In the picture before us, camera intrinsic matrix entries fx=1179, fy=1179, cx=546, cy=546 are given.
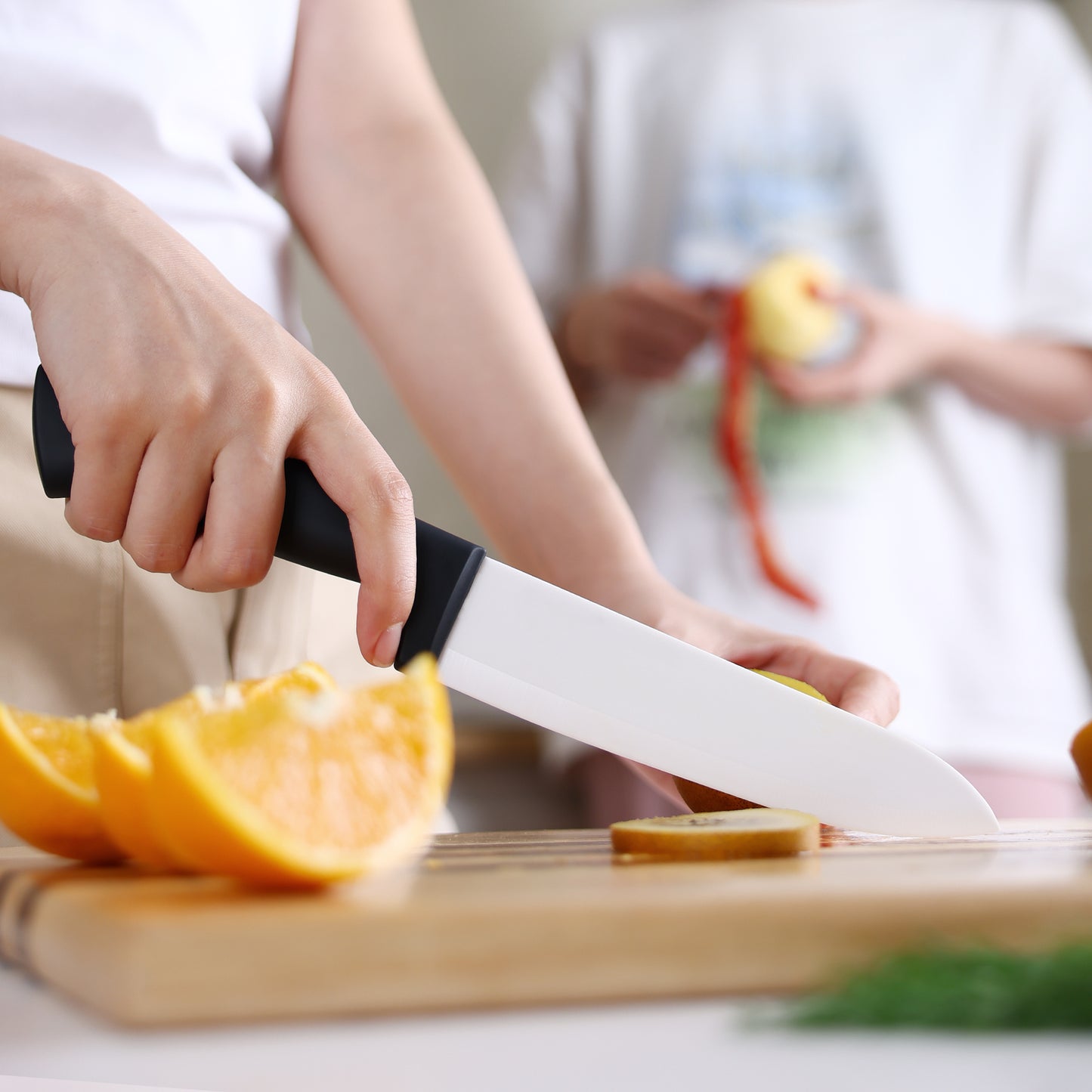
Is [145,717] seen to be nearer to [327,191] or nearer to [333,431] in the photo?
[333,431]

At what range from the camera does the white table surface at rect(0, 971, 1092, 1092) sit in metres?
0.32

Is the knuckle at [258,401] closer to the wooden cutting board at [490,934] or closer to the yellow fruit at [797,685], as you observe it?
the wooden cutting board at [490,934]

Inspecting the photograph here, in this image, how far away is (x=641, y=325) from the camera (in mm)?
1555

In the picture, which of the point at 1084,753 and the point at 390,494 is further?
the point at 1084,753

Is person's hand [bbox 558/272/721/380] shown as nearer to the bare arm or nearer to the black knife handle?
the bare arm

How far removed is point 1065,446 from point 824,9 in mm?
869

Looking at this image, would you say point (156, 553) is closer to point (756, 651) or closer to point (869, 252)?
point (756, 651)

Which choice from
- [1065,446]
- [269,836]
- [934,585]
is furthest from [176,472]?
[1065,446]

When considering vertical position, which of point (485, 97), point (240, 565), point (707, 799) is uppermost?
point (485, 97)

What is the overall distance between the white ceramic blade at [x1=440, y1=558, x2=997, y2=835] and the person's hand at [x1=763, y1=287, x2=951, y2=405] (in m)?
1.02

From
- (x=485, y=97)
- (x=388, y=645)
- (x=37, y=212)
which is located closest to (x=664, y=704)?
(x=388, y=645)

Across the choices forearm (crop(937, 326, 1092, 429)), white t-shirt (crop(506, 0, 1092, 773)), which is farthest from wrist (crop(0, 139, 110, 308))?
forearm (crop(937, 326, 1092, 429))

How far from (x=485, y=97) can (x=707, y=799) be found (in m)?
1.72

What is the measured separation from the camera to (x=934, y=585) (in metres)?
1.61
